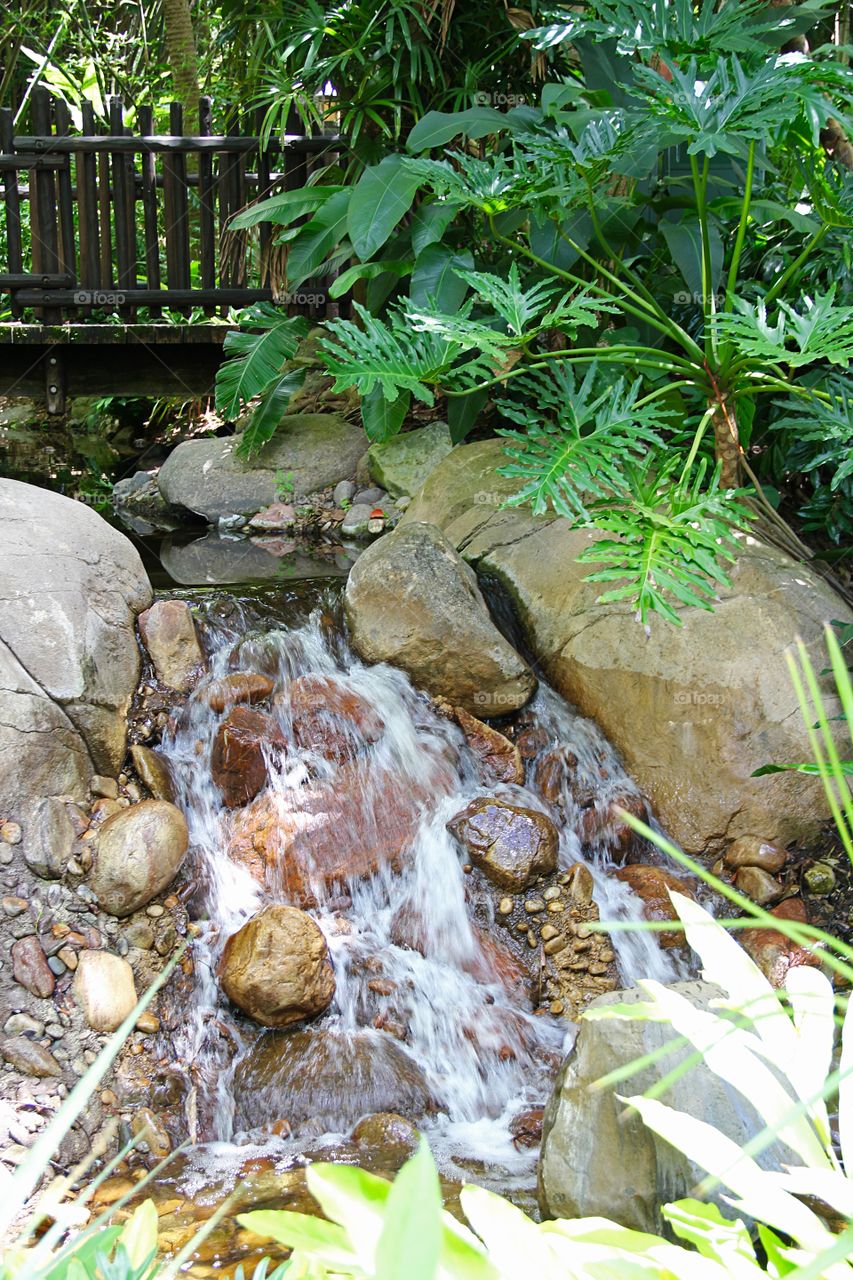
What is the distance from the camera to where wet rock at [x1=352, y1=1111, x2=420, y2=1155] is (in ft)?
9.56

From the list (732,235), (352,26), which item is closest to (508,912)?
(732,235)

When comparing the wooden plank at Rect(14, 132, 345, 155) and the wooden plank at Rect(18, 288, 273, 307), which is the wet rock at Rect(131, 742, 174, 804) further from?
the wooden plank at Rect(14, 132, 345, 155)

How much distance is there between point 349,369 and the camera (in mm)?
3781

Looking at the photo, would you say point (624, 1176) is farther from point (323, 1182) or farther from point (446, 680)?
point (446, 680)

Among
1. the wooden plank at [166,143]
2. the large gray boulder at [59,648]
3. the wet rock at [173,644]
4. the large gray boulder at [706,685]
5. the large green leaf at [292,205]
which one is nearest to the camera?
the large gray boulder at [59,648]

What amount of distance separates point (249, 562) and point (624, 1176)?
393 cm

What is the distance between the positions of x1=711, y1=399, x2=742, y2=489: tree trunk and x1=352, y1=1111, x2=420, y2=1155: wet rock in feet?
8.15

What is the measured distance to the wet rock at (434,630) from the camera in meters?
4.27

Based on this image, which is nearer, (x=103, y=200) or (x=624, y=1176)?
(x=624, y=1176)

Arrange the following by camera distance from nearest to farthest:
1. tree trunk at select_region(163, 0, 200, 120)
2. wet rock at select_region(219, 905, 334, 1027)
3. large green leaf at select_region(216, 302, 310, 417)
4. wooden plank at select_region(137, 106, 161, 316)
A: wet rock at select_region(219, 905, 334, 1027), large green leaf at select_region(216, 302, 310, 417), wooden plank at select_region(137, 106, 161, 316), tree trunk at select_region(163, 0, 200, 120)

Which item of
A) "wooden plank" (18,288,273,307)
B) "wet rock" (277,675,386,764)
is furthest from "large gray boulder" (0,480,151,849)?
"wooden plank" (18,288,273,307)

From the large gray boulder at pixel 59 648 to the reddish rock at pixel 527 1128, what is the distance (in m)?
1.60

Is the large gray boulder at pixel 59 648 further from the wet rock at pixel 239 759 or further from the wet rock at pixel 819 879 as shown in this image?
the wet rock at pixel 819 879

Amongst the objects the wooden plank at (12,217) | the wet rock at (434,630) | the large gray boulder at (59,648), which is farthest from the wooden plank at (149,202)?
the wet rock at (434,630)
